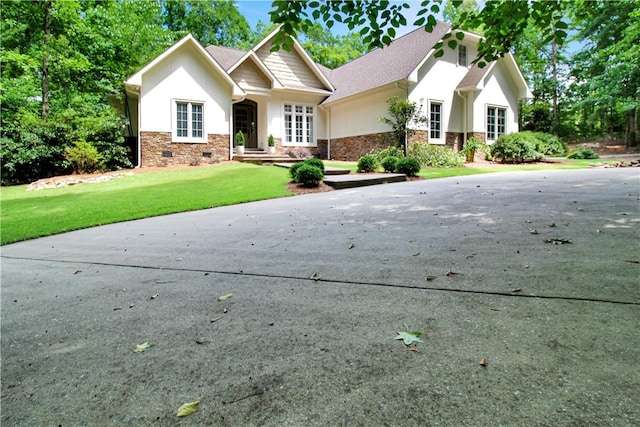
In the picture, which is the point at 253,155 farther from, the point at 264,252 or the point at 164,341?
the point at 164,341

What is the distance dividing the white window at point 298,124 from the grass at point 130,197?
5.78 meters

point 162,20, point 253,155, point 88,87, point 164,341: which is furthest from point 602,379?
point 162,20

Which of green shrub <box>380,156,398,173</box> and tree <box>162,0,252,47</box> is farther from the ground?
tree <box>162,0,252,47</box>

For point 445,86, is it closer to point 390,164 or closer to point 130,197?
point 390,164

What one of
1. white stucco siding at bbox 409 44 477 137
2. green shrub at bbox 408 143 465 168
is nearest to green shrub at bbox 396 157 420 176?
green shrub at bbox 408 143 465 168

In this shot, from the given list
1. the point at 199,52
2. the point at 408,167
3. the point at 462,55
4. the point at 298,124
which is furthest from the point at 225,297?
the point at 462,55

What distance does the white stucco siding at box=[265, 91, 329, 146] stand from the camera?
18.9 m

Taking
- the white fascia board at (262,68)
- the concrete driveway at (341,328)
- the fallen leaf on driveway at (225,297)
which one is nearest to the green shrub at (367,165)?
the white fascia board at (262,68)

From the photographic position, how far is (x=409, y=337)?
6.76ft

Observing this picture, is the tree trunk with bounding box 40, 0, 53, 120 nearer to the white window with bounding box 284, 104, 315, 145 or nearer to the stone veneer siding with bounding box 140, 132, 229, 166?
the stone veneer siding with bounding box 140, 132, 229, 166

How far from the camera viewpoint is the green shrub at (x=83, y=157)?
14.1 m

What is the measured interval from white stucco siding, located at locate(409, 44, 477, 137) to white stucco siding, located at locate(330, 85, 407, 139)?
3.41 ft

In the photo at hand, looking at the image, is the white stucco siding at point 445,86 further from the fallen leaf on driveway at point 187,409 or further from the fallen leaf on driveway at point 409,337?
the fallen leaf on driveway at point 187,409

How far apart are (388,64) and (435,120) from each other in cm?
384
